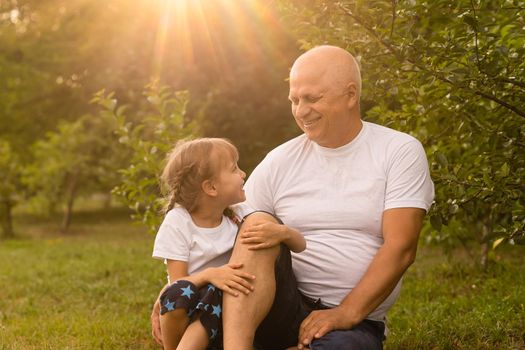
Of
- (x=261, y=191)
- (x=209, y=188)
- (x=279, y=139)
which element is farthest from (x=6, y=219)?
(x=209, y=188)

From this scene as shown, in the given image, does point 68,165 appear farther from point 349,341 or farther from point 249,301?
point 349,341

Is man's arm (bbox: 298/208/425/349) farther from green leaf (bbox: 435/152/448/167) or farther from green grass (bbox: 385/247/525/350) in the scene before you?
green grass (bbox: 385/247/525/350)

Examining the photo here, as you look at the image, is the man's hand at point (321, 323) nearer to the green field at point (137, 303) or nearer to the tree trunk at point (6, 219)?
the green field at point (137, 303)

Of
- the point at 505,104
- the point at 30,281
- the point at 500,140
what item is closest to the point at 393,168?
the point at 505,104

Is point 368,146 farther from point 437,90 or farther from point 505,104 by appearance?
point 505,104

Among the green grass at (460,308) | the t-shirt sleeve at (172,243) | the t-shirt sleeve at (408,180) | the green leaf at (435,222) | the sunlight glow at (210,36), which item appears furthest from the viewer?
the sunlight glow at (210,36)

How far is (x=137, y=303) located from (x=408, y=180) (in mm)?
3302

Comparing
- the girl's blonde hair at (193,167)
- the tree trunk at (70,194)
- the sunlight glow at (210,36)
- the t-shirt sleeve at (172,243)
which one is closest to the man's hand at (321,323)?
the t-shirt sleeve at (172,243)

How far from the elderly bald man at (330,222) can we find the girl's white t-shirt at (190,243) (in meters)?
0.28

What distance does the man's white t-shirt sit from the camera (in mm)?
3060

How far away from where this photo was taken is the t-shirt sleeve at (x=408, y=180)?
2.99 meters

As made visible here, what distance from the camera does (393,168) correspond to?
307cm

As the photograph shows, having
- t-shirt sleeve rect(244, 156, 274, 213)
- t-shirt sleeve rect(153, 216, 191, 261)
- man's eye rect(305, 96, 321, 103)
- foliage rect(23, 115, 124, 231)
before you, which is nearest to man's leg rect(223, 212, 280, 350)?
t-shirt sleeve rect(153, 216, 191, 261)

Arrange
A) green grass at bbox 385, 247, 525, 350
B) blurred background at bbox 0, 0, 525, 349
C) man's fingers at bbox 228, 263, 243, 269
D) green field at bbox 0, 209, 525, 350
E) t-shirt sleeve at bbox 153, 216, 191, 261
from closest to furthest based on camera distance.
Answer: man's fingers at bbox 228, 263, 243, 269 < t-shirt sleeve at bbox 153, 216, 191, 261 < blurred background at bbox 0, 0, 525, 349 < green grass at bbox 385, 247, 525, 350 < green field at bbox 0, 209, 525, 350
